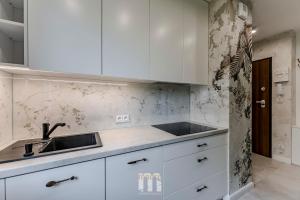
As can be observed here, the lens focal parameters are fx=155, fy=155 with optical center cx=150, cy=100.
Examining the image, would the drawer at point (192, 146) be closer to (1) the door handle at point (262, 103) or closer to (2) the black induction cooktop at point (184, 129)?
(2) the black induction cooktop at point (184, 129)

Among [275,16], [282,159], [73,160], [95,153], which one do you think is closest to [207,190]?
[95,153]

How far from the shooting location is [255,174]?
8.03ft

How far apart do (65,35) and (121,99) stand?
813 millimetres

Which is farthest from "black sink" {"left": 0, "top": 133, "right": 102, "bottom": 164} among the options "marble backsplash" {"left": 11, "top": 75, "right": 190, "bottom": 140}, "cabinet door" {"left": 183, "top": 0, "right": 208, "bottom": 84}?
"cabinet door" {"left": 183, "top": 0, "right": 208, "bottom": 84}

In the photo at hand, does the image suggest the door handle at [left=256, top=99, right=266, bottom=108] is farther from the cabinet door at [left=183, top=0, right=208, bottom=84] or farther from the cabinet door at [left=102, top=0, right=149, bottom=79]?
the cabinet door at [left=102, top=0, right=149, bottom=79]

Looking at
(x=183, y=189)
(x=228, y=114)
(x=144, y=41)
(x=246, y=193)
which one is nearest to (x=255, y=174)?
(x=246, y=193)

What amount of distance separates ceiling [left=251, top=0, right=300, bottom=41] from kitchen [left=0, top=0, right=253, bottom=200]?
505 millimetres

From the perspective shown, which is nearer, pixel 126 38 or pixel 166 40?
pixel 126 38

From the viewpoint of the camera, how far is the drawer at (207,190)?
141cm

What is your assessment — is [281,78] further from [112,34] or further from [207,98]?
[112,34]

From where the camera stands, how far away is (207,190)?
1618 millimetres

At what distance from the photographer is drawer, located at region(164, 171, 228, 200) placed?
141 cm

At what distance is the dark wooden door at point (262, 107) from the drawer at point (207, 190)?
203 cm

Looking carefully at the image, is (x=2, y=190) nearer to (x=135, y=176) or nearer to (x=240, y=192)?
(x=135, y=176)
